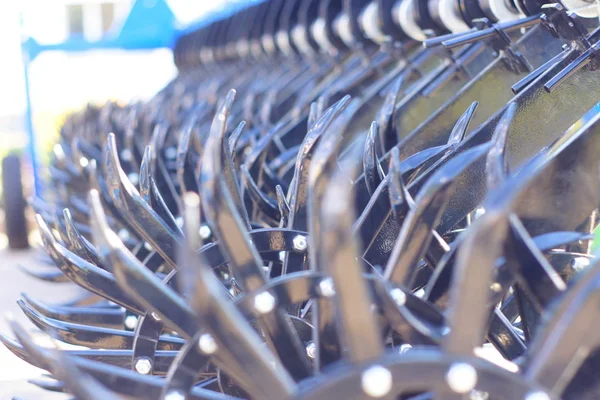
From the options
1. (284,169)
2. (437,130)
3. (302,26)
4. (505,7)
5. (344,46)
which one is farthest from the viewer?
(302,26)

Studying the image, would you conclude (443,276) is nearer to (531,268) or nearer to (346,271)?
(531,268)

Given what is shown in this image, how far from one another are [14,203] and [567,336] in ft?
16.9

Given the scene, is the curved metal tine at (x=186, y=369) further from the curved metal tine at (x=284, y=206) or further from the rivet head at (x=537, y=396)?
the curved metal tine at (x=284, y=206)

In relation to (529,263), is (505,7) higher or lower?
higher

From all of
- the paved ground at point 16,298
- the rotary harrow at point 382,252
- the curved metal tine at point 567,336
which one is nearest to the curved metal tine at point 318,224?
the rotary harrow at point 382,252

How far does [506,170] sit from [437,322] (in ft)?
0.59

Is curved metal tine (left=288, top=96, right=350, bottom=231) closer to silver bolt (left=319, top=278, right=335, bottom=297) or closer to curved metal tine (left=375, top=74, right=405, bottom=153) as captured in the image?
silver bolt (left=319, top=278, right=335, bottom=297)

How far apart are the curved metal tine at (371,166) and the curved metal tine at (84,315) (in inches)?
25.8

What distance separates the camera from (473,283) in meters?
0.71

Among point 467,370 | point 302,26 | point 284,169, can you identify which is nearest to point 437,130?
point 284,169

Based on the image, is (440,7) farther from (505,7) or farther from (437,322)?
(437,322)

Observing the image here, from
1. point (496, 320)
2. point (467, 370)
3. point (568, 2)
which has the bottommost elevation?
point (496, 320)

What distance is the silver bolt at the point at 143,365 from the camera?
49.8 inches

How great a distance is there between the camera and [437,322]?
0.93 meters
